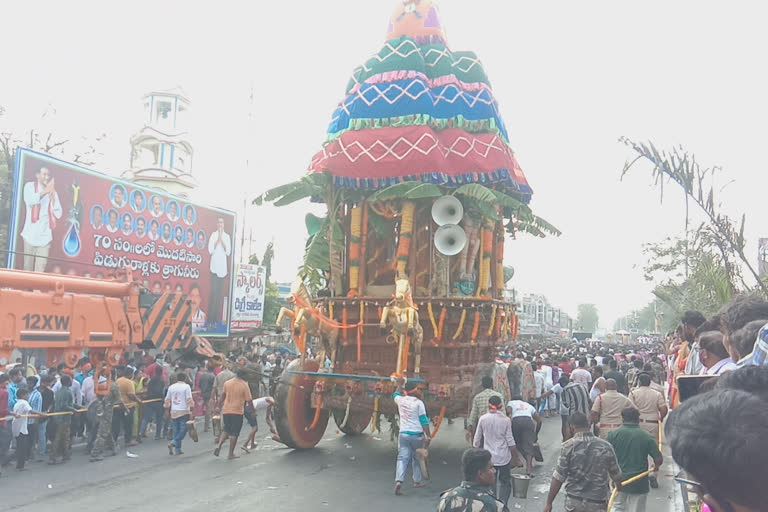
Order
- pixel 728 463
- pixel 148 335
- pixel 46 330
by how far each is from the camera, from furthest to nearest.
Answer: pixel 148 335 → pixel 46 330 → pixel 728 463

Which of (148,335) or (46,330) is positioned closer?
(46,330)

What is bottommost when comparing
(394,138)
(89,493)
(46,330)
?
(89,493)

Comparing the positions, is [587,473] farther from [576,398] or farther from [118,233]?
[118,233]

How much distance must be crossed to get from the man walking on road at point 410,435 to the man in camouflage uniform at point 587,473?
3.34 meters

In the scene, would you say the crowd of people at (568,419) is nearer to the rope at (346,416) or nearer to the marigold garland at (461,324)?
the marigold garland at (461,324)

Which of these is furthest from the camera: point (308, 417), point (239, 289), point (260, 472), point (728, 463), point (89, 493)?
point (239, 289)

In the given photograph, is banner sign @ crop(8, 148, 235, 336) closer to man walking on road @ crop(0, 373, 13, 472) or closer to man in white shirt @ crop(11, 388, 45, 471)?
man in white shirt @ crop(11, 388, 45, 471)

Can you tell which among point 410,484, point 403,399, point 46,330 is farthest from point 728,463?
point 46,330

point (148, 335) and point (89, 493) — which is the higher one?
point (148, 335)

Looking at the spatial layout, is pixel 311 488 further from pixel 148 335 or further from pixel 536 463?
pixel 148 335

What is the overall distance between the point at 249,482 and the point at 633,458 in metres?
5.23

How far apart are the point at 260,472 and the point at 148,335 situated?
5488 millimetres

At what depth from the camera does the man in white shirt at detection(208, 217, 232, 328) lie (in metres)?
27.6

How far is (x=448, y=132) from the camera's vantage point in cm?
1067
